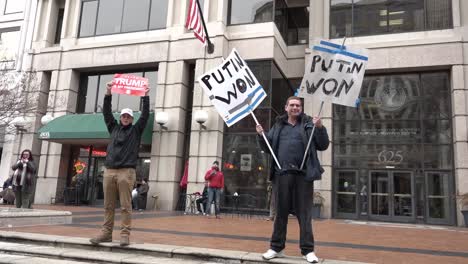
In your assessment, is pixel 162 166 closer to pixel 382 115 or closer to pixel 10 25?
pixel 382 115

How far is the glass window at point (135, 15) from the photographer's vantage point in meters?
20.1

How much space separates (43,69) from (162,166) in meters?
8.96

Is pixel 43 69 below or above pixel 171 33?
below

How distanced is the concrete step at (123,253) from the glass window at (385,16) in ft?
48.8

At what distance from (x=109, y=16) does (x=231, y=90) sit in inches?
648

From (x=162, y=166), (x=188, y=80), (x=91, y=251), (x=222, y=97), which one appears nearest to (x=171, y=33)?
(x=188, y=80)

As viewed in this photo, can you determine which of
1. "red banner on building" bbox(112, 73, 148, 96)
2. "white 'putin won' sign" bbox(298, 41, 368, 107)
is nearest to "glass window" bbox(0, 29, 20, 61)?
"red banner on building" bbox(112, 73, 148, 96)

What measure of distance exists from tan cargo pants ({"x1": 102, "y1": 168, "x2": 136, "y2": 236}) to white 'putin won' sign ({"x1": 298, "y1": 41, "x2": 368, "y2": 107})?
2.98m

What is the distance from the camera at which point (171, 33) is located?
19094 mm

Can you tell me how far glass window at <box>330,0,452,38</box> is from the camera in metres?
17.2

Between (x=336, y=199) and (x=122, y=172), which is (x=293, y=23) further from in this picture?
(x=122, y=172)

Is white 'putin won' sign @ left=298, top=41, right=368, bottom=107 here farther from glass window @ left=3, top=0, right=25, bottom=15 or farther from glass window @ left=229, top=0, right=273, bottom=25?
glass window @ left=3, top=0, right=25, bottom=15

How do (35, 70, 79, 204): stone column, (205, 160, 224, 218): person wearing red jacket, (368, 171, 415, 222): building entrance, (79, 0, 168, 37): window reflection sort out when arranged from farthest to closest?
(79, 0, 168, 37): window reflection
(35, 70, 79, 204): stone column
(368, 171, 415, 222): building entrance
(205, 160, 224, 218): person wearing red jacket

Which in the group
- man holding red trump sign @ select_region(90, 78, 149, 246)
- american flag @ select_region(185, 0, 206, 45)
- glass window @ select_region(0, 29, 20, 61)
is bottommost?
man holding red trump sign @ select_region(90, 78, 149, 246)
